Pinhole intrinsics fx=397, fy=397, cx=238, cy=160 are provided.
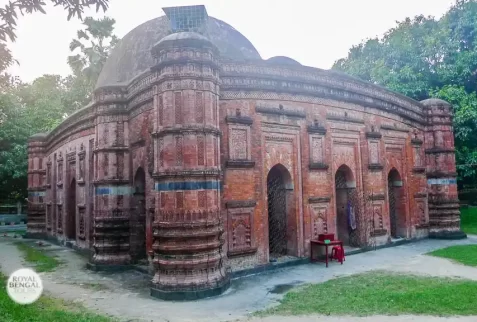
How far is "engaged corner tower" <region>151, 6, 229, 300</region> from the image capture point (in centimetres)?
743

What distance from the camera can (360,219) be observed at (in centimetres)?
1155

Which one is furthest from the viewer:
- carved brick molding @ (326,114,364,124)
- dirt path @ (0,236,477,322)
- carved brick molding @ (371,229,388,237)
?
carved brick molding @ (371,229,388,237)

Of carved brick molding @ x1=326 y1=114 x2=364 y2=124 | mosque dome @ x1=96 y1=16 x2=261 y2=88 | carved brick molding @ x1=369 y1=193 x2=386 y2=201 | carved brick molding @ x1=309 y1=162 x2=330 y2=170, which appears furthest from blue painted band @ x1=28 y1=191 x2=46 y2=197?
carved brick molding @ x1=369 y1=193 x2=386 y2=201

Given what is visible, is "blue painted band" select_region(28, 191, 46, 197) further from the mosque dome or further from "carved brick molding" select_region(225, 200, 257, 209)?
"carved brick molding" select_region(225, 200, 257, 209)

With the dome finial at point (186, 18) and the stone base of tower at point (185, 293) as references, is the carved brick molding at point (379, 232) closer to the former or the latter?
the stone base of tower at point (185, 293)

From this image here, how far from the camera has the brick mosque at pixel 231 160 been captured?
7676 millimetres

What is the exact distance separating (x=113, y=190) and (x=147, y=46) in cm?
495

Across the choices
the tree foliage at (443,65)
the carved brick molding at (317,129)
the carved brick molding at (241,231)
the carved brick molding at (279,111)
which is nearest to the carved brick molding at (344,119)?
the carved brick molding at (317,129)

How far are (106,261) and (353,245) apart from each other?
6.91m

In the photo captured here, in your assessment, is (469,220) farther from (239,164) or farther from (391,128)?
(239,164)

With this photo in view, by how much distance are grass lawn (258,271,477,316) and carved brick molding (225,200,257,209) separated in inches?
87.8

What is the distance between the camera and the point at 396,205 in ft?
44.3

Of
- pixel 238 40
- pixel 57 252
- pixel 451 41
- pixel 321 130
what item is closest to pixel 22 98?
pixel 57 252

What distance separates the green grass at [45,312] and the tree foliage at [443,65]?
654 inches
